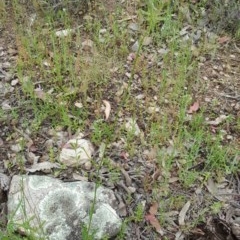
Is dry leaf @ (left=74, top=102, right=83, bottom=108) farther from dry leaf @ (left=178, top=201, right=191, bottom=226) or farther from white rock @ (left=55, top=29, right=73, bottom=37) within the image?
dry leaf @ (left=178, top=201, right=191, bottom=226)

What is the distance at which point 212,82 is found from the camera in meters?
3.16

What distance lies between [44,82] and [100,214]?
42.6 inches

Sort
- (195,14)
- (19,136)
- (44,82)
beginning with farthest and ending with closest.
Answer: (195,14)
(44,82)
(19,136)

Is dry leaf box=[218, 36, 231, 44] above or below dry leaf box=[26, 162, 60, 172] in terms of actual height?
above

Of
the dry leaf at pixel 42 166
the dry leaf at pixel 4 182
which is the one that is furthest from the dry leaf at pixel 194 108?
the dry leaf at pixel 4 182

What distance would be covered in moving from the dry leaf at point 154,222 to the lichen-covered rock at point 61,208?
0.61 feet

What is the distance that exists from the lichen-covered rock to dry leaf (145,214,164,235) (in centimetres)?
19

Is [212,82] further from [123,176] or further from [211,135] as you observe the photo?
[123,176]

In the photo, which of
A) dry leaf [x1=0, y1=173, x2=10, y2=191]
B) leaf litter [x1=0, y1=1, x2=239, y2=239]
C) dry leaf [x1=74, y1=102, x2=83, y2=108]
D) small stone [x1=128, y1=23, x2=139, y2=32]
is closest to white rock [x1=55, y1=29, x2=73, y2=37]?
leaf litter [x1=0, y1=1, x2=239, y2=239]

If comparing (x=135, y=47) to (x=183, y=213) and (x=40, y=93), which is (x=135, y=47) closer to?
(x=40, y=93)

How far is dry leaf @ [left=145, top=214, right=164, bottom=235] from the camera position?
8.00 ft

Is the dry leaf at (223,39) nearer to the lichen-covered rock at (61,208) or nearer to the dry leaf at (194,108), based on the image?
the dry leaf at (194,108)

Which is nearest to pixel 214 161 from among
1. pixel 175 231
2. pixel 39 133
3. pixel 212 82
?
pixel 175 231

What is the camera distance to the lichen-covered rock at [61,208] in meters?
2.30
